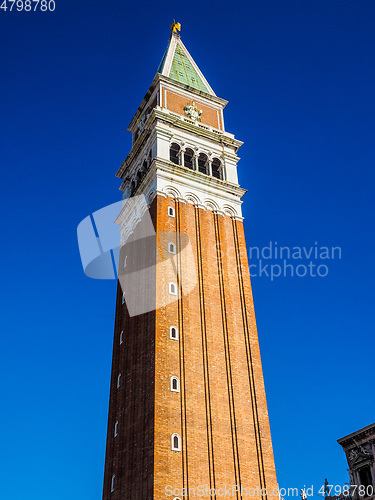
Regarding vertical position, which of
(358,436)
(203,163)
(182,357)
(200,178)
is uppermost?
(203,163)

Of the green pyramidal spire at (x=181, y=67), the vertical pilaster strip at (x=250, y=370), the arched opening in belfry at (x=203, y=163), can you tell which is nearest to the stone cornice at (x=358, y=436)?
the vertical pilaster strip at (x=250, y=370)

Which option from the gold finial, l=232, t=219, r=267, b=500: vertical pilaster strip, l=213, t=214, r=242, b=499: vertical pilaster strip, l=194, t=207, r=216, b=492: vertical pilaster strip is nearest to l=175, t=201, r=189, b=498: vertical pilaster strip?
l=194, t=207, r=216, b=492: vertical pilaster strip

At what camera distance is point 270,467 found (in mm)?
37000

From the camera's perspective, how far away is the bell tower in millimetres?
35125

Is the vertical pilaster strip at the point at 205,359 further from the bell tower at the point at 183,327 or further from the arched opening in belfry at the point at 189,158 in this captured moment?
the arched opening in belfry at the point at 189,158

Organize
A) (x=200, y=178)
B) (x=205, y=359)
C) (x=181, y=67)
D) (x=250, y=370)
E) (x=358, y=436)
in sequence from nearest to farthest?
(x=358, y=436) < (x=205, y=359) < (x=250, y=370) < (x=200, y=178) < (x=181, y=67)

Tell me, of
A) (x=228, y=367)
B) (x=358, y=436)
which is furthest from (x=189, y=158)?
(x=358, y=436)

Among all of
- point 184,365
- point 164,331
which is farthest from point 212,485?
point 164,331

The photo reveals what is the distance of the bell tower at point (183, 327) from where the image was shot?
35125 mm

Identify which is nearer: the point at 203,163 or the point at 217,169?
the point at 203,163

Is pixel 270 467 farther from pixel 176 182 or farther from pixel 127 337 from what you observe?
pixel 176 182

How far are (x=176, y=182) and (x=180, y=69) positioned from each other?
1998 cm

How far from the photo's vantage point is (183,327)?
40344mm

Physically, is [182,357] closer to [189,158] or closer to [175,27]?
[189,158]
